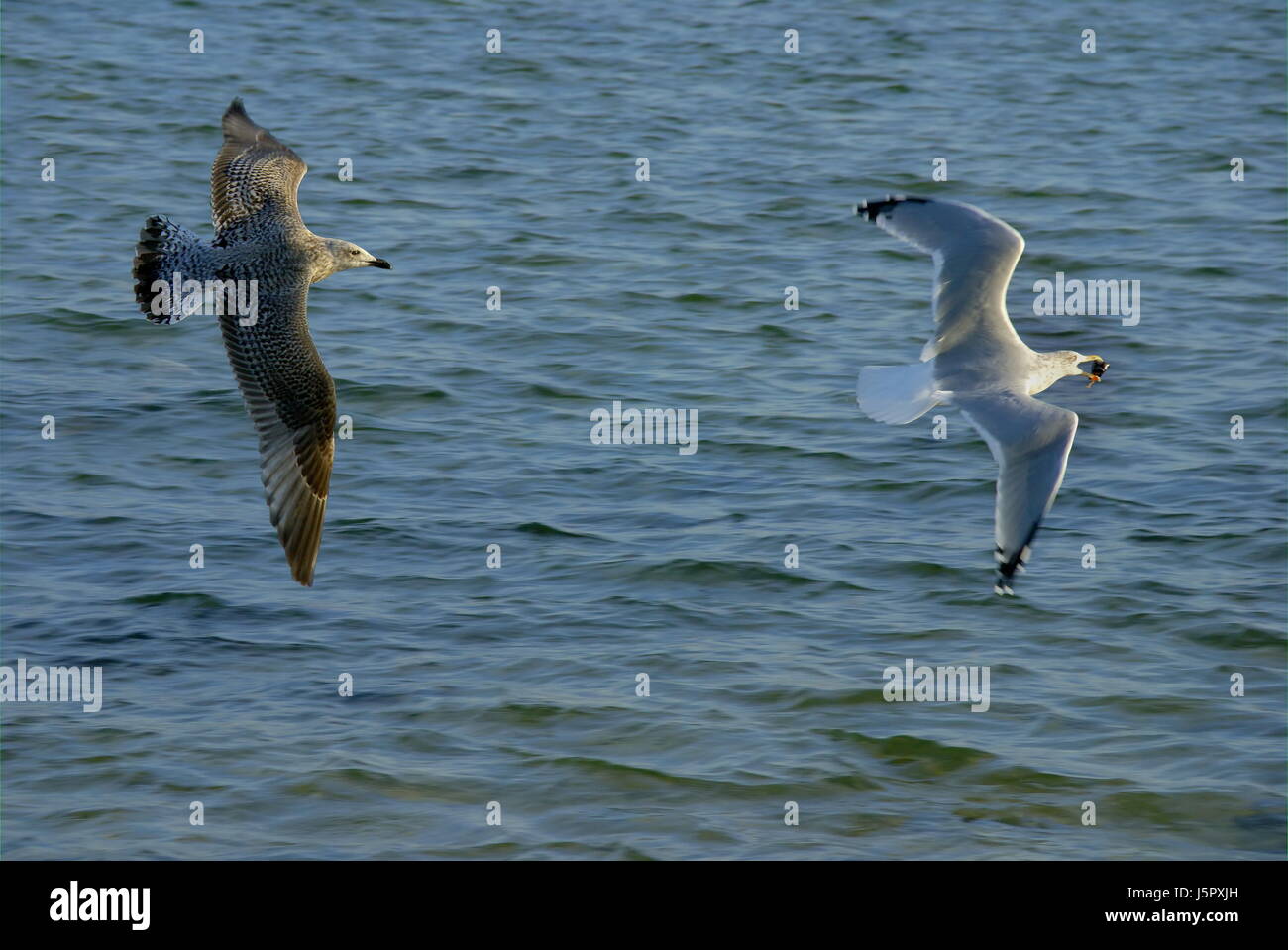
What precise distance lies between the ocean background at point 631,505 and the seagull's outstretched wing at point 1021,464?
119 centimetres

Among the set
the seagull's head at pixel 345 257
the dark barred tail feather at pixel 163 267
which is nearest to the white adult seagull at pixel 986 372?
the seagull's head at pixel 345 257

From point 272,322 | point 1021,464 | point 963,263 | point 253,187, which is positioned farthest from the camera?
point 253,187

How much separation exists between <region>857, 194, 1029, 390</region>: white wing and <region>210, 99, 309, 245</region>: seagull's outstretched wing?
2690 millimetres

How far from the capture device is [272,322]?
8.11 m

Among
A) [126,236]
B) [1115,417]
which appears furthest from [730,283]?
[126,236]

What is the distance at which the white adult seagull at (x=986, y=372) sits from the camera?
7145 mm

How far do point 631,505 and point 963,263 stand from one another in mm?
2721

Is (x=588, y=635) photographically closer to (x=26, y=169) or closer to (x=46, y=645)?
(x=46, y=645)

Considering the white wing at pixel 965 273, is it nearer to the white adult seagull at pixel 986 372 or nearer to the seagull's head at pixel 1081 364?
the white adult seagull at pixel 986 372

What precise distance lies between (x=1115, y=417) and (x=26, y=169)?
8595 millimetres

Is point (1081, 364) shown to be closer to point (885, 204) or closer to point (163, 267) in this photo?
point (885, 204)

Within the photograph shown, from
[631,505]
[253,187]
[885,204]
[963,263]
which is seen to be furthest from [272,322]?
[963,263]

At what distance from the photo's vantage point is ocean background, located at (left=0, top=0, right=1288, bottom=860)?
7.64 m

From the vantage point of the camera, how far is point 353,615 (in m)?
8.76
